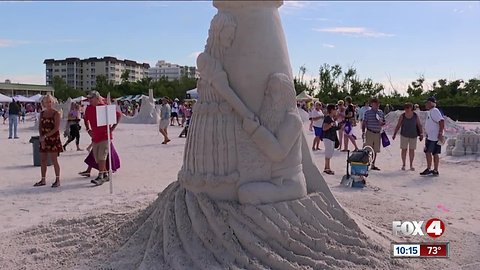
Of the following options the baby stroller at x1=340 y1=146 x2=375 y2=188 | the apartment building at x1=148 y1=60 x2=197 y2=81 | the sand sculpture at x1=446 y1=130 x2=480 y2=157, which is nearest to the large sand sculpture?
the baby stroller at x1=340 y1=146 x2=375 y2=188

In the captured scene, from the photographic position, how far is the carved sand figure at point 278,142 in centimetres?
416

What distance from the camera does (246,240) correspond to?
12.9 ft

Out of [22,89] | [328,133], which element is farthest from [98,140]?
[22,89]

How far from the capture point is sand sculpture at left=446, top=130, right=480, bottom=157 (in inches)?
473

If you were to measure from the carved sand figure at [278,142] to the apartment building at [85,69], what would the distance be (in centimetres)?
10510

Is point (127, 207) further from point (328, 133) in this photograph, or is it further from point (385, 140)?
point (385, 140)

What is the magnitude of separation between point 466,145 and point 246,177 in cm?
985

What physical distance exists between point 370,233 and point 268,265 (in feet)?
4.30

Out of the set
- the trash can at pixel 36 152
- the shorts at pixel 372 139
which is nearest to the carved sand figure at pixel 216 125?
the shorts at pixel 372 139

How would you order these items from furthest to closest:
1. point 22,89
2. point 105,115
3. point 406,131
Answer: point 22,89 < point 406,131 < point 105,115

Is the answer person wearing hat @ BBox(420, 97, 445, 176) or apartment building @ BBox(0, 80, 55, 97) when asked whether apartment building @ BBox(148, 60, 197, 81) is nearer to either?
apartment building @ BBox(0, 80, 55, 97)

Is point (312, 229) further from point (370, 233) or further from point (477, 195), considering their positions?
point (477, 195)

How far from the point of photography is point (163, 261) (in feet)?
12.9

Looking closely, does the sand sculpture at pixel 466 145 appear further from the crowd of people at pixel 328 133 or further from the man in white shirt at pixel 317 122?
the man in white shirt at pixel 317 122
